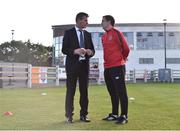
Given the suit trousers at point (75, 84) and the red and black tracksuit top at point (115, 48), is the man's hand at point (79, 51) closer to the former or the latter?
the suit trousers at point (75, 84)

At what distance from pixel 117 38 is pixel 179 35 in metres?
67.0

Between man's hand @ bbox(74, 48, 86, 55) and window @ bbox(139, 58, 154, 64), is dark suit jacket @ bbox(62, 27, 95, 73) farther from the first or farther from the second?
window @ bbox(139, 58, 154, 64)

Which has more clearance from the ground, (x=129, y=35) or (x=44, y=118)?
(x=129, y=35)

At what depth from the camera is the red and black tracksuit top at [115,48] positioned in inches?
343

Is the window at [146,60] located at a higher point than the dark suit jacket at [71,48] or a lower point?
lower

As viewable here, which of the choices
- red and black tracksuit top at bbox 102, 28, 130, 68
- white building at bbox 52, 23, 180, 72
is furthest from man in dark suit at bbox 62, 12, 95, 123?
white building at bbox 52, 23, 180, 72

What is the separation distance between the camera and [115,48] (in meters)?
8.76

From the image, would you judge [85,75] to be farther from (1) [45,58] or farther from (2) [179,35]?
(1) [45,58]

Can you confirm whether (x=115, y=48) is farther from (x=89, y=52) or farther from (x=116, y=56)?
(x=89, y=52)

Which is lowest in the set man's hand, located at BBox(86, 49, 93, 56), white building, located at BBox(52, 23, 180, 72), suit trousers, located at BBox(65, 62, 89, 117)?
suit trousers, located at BBox(65, 62, 89, 117)

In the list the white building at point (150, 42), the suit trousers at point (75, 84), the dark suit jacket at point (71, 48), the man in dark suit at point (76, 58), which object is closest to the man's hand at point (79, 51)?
the man in dark suit at point (76, 58)

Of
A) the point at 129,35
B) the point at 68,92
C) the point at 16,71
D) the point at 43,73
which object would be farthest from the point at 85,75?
the point at 129,35

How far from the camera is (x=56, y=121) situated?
873 cm

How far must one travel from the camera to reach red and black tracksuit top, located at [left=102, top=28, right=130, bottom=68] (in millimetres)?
8719
